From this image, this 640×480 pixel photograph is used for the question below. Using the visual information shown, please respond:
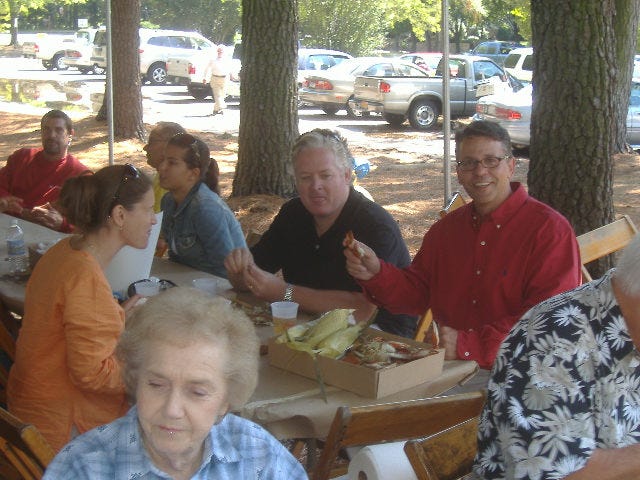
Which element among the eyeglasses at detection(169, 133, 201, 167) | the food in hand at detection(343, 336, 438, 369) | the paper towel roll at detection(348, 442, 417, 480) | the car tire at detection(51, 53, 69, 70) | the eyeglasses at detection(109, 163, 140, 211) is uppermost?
the car tire at detection(51, 53, 69, 70)

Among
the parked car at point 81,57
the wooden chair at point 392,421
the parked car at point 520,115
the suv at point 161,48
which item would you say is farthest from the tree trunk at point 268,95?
the parked car at point 81,57

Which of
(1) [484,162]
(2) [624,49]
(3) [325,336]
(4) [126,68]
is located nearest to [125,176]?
(3) [325,336]

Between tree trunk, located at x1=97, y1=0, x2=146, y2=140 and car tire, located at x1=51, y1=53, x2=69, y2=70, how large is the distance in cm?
2059

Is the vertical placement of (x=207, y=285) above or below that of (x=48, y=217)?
below

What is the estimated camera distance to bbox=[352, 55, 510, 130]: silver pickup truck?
18656 mm

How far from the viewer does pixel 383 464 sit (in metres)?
2.35

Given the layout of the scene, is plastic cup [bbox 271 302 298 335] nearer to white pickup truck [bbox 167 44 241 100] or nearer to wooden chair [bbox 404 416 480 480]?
wooden chair [bbox 404 416 480 480]

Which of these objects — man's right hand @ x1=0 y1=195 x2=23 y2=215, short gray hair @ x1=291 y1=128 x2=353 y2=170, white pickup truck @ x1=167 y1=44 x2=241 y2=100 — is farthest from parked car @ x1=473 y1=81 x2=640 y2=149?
short gray hair @ x1=291 y1=128 x2=353 y2=170

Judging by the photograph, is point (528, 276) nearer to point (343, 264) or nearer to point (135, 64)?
point (343, 264)

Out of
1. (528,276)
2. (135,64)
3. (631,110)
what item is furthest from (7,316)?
(631,110)

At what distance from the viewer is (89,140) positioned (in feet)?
48.6

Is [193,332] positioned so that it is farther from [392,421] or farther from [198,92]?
[198,92]

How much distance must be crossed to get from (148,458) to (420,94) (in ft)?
57.0

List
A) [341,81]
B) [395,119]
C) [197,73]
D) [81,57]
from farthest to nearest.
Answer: [81,57], [197,73], [341,81], [395,119]
